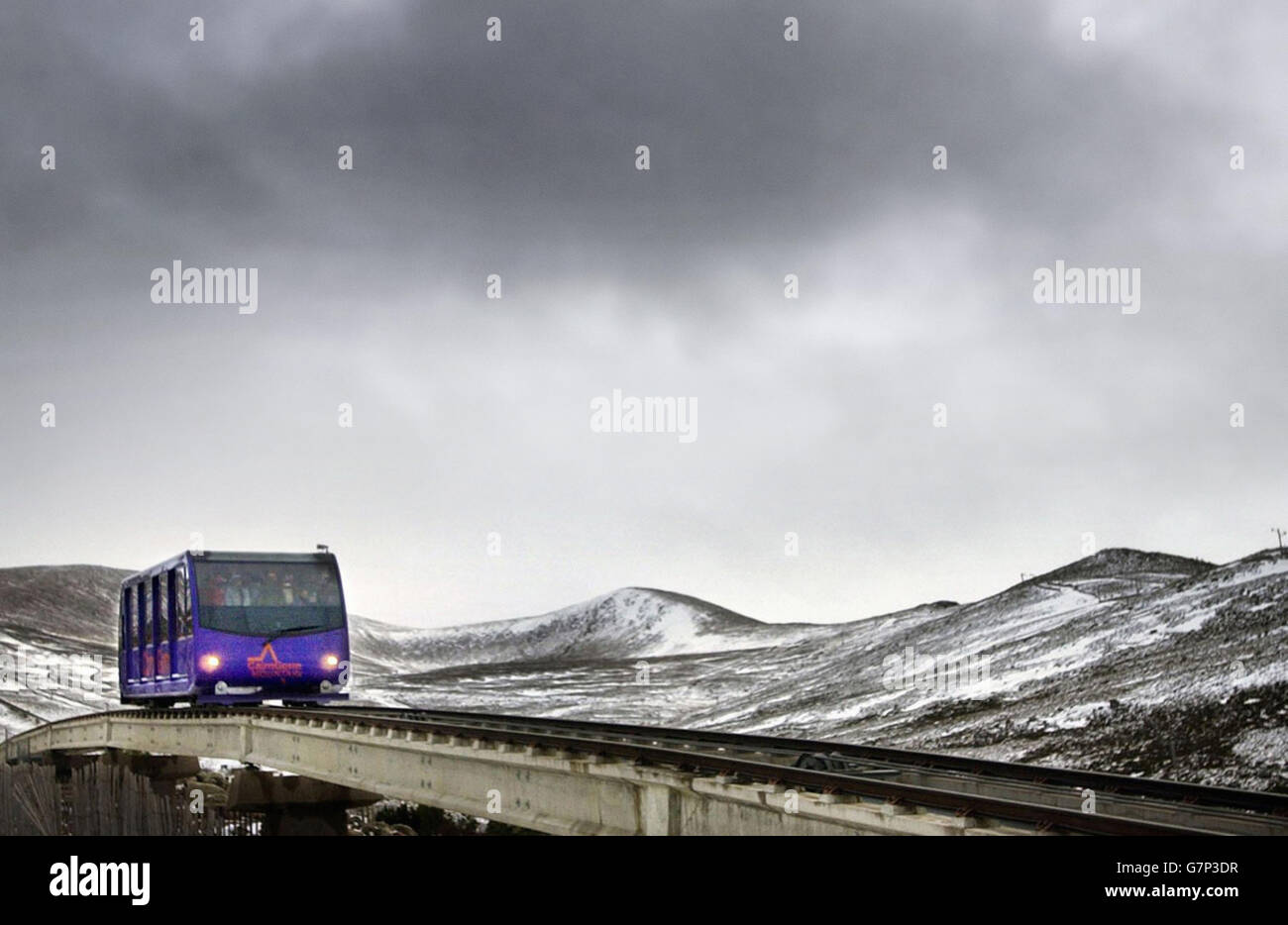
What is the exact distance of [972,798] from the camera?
12.5 metres

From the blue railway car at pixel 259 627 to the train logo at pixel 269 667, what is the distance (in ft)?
0.08

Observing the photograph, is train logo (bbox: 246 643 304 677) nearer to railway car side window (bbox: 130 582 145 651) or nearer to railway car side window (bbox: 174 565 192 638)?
railway car side window (bbox: 174 565 192 638)

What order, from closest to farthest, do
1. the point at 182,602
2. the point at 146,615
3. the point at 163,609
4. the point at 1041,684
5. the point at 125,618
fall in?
the point at 182,602 < the point at 163,609 < the point at 146,615 < the point at 125,618 < the point at 1041,684

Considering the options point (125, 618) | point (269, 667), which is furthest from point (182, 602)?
point (125, 618)

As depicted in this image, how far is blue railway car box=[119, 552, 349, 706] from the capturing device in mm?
30484

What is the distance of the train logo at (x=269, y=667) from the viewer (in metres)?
30.7

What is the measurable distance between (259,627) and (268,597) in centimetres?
75

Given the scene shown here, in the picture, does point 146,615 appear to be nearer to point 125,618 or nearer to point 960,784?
point 125,618

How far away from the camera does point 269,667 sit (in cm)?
3083

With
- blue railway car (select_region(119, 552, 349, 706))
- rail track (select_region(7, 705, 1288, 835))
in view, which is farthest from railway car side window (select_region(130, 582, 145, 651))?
rail track (select_region(7, 705, 1288, 835))

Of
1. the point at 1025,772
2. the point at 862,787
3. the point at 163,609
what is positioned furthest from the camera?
the point at 163,609
